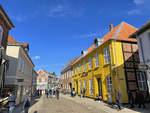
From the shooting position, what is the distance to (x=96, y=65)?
54.0 ft

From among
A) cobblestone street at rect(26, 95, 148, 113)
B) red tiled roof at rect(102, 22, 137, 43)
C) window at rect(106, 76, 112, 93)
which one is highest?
red tiled roof at rect(102, 22, 137, 43)

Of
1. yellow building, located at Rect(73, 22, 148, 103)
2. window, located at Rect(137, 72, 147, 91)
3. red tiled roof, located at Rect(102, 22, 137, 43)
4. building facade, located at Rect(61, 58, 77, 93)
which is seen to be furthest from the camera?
building facade, located at Rect(61, 58, 77, 93)

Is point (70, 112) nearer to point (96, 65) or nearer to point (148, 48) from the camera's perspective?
point (148, 48)

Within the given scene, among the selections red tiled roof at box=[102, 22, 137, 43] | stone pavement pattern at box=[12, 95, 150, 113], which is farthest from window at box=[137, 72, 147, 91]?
red tiled roof at box=[102, 22, 137, 43]

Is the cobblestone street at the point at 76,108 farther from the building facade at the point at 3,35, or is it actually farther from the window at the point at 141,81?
the building facade at the point at 3,35

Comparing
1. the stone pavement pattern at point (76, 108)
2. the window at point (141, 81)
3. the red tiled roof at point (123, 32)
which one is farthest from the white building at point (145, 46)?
the window at point (141, 81)

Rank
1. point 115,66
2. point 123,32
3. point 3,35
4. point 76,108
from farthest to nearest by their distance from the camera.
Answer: point 123,32, point 115,66, point 76,108, point 3,35

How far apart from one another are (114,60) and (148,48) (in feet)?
13.8

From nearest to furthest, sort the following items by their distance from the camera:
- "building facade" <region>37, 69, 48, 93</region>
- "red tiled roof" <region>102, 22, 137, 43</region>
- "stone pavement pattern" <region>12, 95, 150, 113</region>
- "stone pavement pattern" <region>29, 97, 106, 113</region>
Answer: "stone pavement pattern" <region>12, 95, 150, 113</region> → "stone pavement pattern" <region>29, 97, 106, 113</region> → "red tiled roof" <region>102, 22, 137, 43</region> → "building facade" <region>37, 69, 48, 93</region>

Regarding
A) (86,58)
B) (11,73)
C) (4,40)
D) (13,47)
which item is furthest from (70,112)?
(86,58)

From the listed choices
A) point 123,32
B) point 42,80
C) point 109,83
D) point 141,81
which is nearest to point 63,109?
point 109,83

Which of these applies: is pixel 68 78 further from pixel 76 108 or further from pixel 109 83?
pixel 76 108

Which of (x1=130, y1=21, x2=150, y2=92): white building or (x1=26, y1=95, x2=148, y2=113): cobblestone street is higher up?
(x1=130, y1=21, x2=150, y2=92): white building

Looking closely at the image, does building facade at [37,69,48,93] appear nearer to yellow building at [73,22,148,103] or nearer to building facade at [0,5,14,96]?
yellow building at [73,22,148,103]
